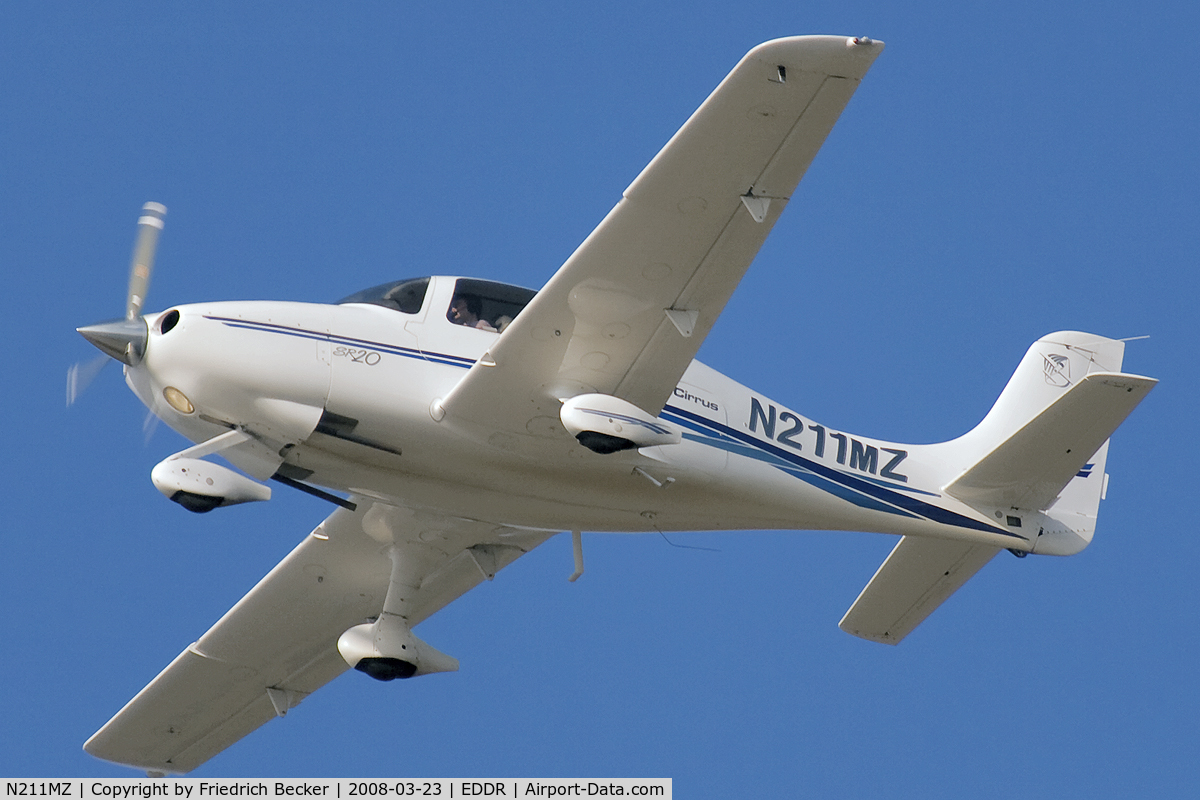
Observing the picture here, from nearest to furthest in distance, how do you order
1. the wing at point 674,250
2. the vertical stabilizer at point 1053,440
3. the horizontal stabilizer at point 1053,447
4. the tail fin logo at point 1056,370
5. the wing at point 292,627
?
1. the wing at point 674,250
2. the horizontal stabilizer at point 1053,447
3. the vertical stabilizer at point 1053,440
4. the wing at point 292,627
5. the tail fin logo at point 1056,370

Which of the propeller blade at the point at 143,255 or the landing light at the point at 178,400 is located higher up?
the propeller blade at the point at 143,255

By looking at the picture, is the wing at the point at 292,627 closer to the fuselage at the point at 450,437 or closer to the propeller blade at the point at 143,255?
the fuselage at the point at 450,437

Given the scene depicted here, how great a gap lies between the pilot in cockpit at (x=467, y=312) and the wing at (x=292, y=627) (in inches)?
101

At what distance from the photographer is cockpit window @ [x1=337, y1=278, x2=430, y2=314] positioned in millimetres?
13977

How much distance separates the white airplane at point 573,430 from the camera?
41.2ft

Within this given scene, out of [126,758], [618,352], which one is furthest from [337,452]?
[126,758]

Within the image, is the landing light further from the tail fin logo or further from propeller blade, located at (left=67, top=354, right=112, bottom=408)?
the tail fin logo

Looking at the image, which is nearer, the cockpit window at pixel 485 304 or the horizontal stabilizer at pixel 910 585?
the cockpit window at pixel 485 304

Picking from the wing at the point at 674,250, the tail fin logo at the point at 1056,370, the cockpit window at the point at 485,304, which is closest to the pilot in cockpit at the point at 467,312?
the cockpit window at the point at 485,304

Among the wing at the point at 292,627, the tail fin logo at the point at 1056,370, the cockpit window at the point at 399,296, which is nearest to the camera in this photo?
the cockpit window at the point at 399,296

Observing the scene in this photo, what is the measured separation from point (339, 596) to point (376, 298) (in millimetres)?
4113

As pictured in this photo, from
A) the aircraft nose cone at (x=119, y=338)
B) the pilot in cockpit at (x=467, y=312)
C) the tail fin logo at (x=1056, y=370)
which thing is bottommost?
the aircraft nose cone at (x=119, y=338)

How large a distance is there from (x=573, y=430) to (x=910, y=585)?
202 inches

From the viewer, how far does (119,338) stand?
1334cm
